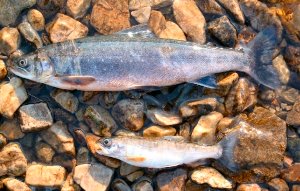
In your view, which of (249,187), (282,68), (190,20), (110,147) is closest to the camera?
(110,147)

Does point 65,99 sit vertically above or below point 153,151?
above

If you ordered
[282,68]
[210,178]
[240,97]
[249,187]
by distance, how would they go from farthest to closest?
1. [282,68]
2. [240,97]
3. [249,187]
4. [210,178]

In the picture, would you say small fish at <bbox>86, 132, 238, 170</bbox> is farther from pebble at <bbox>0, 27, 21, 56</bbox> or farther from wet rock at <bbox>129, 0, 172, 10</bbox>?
wet rock at <bbox>129, 0, 172, 10</bbox>

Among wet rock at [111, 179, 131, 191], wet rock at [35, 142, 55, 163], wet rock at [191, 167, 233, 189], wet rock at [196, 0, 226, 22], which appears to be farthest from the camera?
wet rock at [196, 0, 226, 22]

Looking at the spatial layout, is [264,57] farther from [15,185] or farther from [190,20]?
[15,185]

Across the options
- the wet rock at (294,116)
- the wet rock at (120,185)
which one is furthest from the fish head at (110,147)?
the wet rock at (294,116)

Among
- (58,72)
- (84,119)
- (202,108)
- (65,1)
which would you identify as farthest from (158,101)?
(65,1)

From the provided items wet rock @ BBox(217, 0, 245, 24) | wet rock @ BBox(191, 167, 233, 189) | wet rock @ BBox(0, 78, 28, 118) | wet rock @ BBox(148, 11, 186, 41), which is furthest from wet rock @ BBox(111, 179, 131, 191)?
wet rock @ BBox(217, 0, 245, 24)

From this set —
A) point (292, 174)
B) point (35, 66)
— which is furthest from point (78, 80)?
point (292, 174)
